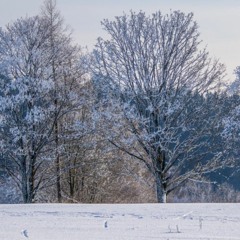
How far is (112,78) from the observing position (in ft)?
65.0

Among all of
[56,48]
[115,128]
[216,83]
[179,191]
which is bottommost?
[179,191]

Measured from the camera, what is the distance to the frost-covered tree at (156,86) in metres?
19.5

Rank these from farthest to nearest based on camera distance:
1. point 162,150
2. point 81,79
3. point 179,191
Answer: point 179,191 < point 81,79 < point 162,150

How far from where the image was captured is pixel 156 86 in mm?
19719
